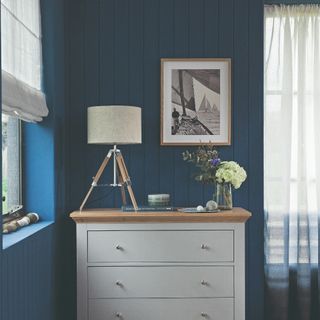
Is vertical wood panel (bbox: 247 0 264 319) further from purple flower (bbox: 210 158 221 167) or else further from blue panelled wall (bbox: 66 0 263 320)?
purple flower (bbox: 210 158 221 167)

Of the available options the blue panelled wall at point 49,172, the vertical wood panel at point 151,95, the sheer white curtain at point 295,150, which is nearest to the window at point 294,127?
the sheer white curtain at point 295,150

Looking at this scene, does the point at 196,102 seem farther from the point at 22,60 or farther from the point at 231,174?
the point at 22,60

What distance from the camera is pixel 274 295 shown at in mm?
4039

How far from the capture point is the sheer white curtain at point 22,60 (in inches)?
109

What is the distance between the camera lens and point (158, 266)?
139 inches

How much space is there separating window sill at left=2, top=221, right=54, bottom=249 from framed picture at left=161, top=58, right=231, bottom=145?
1058 millimetres

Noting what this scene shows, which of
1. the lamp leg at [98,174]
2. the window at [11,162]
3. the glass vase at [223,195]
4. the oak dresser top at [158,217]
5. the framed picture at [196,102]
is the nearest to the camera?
the window at [11,162]

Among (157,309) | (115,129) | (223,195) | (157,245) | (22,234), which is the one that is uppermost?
(115,129)

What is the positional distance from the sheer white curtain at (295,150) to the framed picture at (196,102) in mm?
384

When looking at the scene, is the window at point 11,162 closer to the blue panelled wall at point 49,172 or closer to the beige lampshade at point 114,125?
the blue panelled wall at point 49,172

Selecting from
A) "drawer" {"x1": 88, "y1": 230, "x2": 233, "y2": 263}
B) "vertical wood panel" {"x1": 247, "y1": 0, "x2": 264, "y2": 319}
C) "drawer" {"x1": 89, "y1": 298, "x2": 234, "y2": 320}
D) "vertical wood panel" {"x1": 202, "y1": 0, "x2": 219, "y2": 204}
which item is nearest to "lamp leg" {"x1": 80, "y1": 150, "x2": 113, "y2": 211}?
"drawer" {"x1": 88, "y1": 230, "x2": 233, "y2": 263}

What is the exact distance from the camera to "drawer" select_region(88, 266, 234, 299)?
3.53 m

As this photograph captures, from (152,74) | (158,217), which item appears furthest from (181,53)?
(158,217)

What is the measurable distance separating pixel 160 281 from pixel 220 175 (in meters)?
0.77
